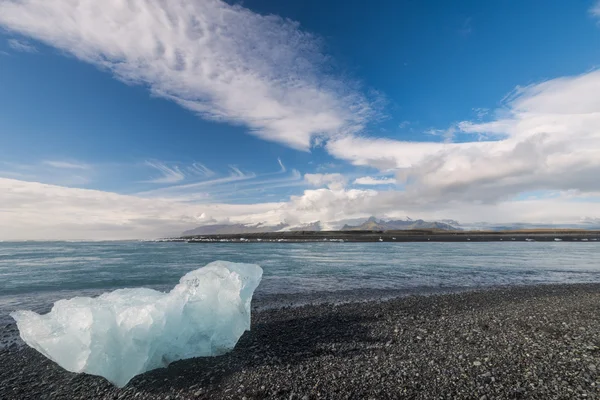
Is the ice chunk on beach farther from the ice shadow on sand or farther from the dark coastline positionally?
the dark coastline

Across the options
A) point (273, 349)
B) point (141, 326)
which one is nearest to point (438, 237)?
point (273, 349)

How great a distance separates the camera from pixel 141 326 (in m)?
7.65

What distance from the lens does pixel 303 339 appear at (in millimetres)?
9328

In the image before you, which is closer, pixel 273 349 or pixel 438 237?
pixel 273 349

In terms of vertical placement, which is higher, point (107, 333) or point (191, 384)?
point (107, 333)

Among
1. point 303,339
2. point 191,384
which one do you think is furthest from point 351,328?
point 191,384

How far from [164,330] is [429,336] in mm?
7478

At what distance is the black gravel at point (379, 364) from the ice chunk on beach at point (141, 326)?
1.34ft

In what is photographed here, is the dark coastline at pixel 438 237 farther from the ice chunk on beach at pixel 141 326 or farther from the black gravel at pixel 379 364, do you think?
the ice chunk on beach at pixel 141 326

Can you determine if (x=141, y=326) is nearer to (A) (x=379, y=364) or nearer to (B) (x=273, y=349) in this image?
(B) (x=273, y=349)

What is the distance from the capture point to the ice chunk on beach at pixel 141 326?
7.06 meters

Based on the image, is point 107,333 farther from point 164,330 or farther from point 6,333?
point 6,333

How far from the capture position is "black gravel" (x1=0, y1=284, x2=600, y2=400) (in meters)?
6.34

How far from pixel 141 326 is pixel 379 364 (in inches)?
231
